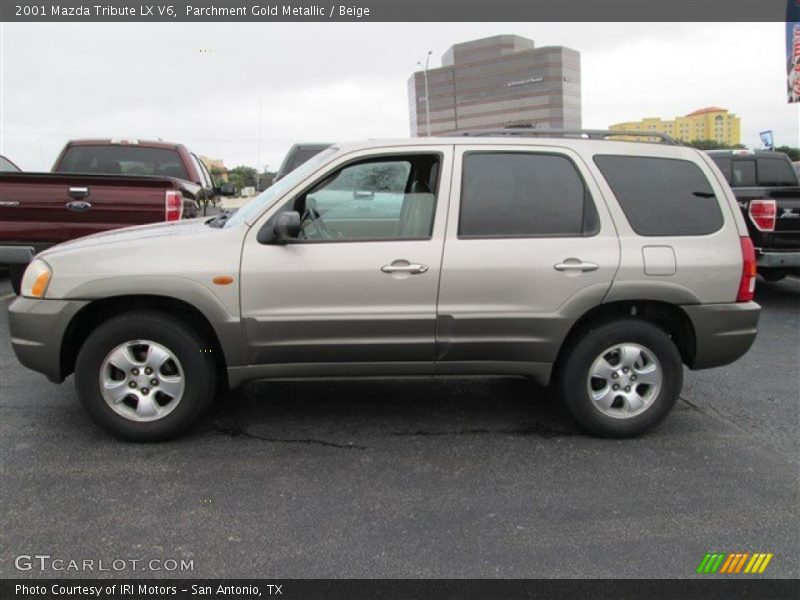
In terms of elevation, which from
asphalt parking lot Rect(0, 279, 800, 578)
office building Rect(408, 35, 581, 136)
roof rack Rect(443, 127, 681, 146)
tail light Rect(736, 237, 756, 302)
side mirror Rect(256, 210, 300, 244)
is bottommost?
asphalt parking lot Rect(0, 279, 800, 578)

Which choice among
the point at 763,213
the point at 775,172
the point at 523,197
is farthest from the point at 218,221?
the point at 775,172

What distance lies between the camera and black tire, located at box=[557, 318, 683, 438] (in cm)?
395

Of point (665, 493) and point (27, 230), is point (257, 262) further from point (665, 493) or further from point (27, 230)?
point (27, 230)

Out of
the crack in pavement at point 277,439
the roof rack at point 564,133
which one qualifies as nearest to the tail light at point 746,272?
the roof rack at point 564,133

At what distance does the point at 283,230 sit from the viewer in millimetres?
3668

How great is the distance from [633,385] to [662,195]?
117 cm

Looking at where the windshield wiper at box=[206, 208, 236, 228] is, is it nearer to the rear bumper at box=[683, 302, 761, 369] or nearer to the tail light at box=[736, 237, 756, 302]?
the rear bumper at box=[683, 302, 761, 369]

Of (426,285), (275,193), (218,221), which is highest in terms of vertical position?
(275,193)

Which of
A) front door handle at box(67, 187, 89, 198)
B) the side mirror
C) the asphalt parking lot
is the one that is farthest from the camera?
front door handle at box(67, 187, 89, 198)

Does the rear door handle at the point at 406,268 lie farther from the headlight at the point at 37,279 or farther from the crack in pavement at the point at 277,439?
the headlight at the point at 37,279

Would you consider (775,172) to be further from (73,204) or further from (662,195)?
(73,204)

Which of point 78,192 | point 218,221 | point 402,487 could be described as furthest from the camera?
point 78,192

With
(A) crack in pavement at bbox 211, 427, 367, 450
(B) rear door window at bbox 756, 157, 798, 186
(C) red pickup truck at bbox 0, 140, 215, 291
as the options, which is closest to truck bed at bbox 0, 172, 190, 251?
(C) red pickup truck at bbox 0, 140, 215, 291
